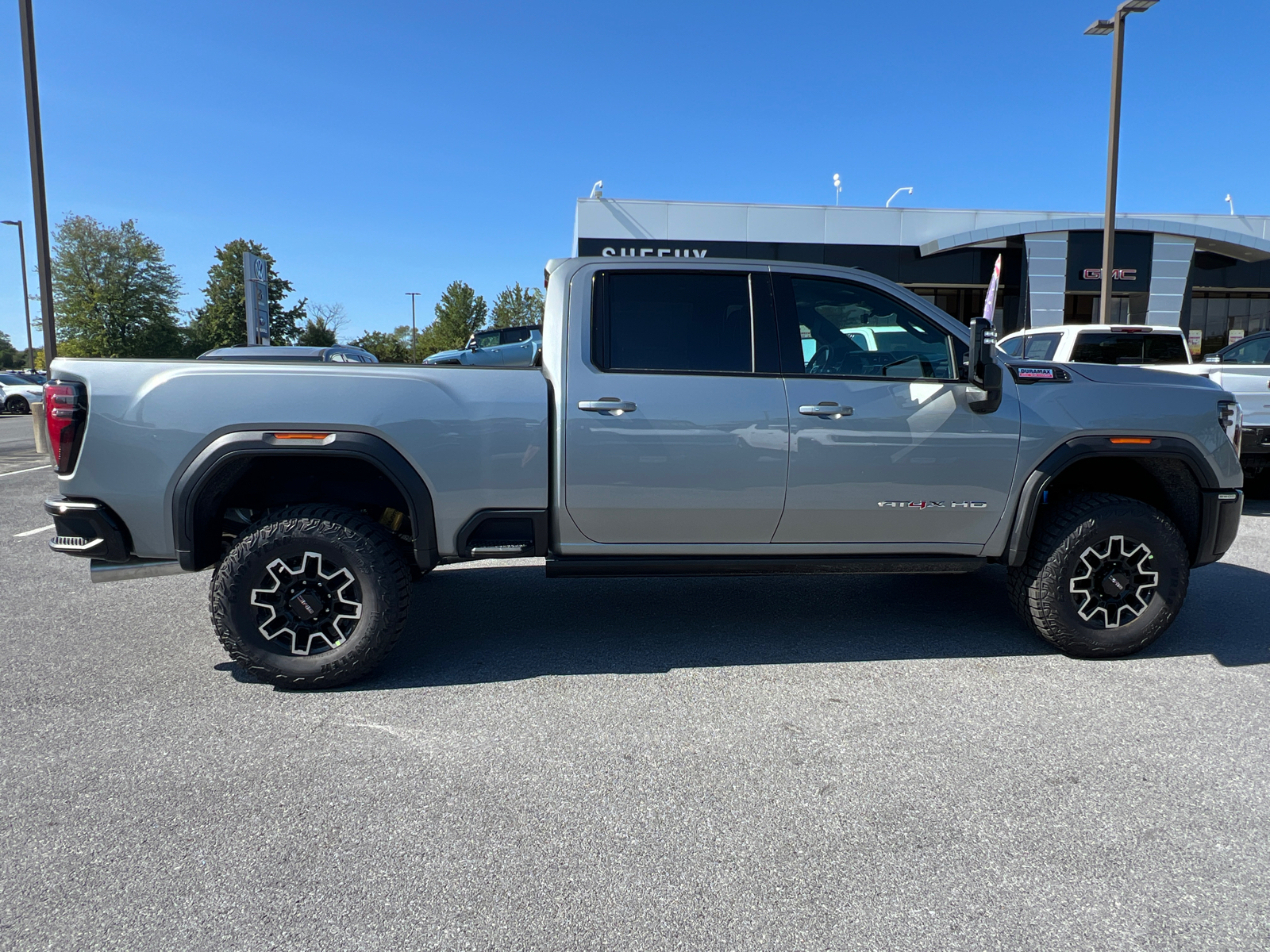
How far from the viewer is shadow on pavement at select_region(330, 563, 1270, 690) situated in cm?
421

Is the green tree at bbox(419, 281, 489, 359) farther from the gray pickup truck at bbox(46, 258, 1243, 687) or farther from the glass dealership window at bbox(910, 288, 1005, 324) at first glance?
the gray pickup truck at bbox(46, 258, 1243, 687)

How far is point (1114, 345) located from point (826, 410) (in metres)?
6.87

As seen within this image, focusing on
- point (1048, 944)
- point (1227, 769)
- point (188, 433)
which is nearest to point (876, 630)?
point (1227, 769)

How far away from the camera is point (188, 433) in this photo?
3660 mm

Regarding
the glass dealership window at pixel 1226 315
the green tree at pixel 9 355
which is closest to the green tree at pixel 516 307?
the glass dealership window at pixel 1226 315

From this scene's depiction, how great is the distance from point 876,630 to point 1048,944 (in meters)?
2.60

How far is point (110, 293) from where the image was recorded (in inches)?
1666

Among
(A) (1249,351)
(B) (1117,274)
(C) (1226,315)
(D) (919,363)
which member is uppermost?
(B) (1117,274)

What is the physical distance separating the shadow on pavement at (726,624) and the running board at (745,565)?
476 millimetres

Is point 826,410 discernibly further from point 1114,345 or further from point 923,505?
point 1114,345

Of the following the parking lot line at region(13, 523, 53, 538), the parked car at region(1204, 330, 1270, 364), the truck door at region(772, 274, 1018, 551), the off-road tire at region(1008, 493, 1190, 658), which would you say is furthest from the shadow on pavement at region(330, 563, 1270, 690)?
the parking lot line at region(13, 523, 53, 538)

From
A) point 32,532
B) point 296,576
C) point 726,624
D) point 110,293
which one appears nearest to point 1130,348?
point 726,624

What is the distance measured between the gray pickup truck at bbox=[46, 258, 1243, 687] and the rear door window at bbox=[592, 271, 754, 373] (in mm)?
12

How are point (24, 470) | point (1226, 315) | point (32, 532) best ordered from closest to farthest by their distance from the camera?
point (32, 532) → point (24, 470) → point (1226, 315)
